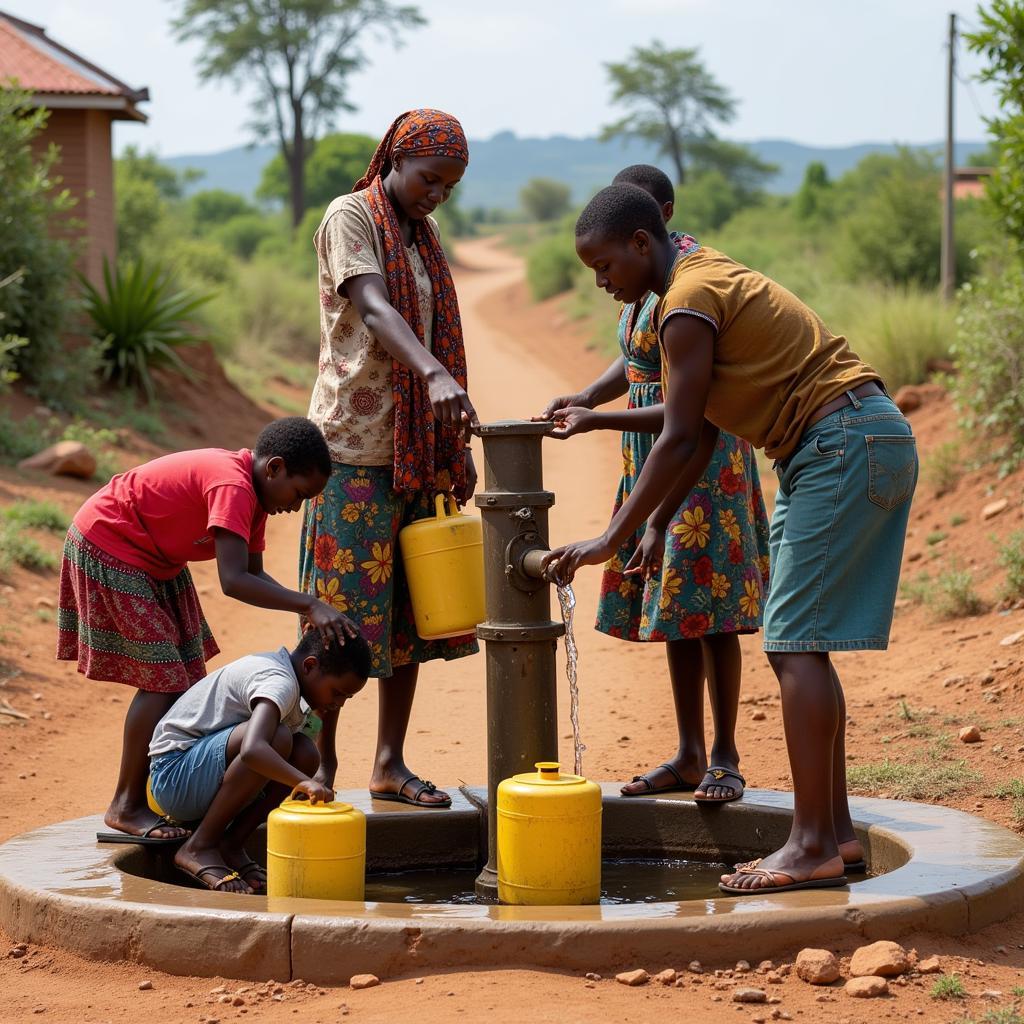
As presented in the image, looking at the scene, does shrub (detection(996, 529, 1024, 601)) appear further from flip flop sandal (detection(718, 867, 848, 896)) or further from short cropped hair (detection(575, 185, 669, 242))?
short cropped hair (detection(575, 185, 669, 242))

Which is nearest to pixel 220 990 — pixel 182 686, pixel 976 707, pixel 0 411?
pixel 182 686

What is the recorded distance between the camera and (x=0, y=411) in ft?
36.9

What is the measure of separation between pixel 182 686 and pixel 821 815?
5.38 ft

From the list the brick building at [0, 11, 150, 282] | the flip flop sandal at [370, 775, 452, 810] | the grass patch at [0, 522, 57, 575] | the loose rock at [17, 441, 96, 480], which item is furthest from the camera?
the brick building at [0, 11, 150, 282]

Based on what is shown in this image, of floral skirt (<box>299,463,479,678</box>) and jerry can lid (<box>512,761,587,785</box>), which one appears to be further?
floral skirt (<box>299,463,479,678</box>)

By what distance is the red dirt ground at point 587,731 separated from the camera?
282 centimetres

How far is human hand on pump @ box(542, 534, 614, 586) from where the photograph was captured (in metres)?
3.28

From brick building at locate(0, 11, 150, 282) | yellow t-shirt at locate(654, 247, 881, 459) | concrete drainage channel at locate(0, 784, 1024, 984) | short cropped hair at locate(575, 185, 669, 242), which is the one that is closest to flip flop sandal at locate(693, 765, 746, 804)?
concrete drainage channel at locate(0, 784, 1024, 984)

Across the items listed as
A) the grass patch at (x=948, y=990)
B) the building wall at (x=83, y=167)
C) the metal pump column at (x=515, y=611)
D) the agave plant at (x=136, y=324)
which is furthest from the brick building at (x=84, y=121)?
the grass patch at (x=948, y=990)

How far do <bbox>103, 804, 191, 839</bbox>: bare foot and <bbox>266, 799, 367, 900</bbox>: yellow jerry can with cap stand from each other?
471 mm

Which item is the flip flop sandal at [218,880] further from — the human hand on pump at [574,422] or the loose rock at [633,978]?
the human hand on pump at [574,422]

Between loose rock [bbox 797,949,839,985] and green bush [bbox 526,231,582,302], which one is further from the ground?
green bush [bbox 526,231,582,302]

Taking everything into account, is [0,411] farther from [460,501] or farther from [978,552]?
[460,501]

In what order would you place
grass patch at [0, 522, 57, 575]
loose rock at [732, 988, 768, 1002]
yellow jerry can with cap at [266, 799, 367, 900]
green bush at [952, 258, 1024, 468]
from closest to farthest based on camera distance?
loose rock at [732, 988, 768, 1002]
yellow jerry can with cap at [266, 799, 367, 900]
grass patch at [0, 522, 57, 575]
green bush at [952, 258, 1024, 468]
